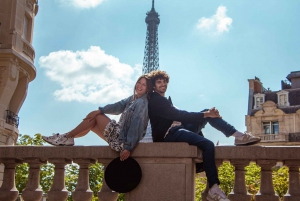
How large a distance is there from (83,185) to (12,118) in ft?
61.5

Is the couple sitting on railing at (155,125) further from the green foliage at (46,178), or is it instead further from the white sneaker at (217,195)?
the green foliage at (46,178)

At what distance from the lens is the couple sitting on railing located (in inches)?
247

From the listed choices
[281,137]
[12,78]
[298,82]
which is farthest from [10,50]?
[298,82]

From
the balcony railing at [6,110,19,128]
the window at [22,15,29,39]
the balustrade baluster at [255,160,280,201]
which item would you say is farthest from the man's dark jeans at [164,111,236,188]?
the window at [22,15,29,39]

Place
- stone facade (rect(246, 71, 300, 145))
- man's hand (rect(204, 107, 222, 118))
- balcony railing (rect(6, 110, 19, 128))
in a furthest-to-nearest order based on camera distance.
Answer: stone facade (rect(246, 71, 300, 145)) → balcony railing (rect(6, 110, 19, 128)) → man's hand (rect(204, 107, 222, 118))

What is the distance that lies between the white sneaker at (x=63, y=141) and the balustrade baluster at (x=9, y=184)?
65 cm

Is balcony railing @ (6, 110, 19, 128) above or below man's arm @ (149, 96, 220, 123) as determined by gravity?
above

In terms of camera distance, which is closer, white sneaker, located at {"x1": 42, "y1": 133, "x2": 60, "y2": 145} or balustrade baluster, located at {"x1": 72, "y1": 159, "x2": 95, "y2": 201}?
balustrade baluster, located at {"x1": 72, "y1": 159, "x2": 95, "y2": 201}

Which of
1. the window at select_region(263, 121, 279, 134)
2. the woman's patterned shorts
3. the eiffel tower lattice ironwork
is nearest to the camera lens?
the woman's patterned shorts

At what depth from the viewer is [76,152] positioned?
6.53 m

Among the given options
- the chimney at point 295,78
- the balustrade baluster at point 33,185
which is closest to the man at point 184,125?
the balustrade baluster at point 33,185

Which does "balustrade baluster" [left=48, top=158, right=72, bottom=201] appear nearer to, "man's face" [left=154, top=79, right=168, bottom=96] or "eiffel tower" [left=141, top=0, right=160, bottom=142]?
"man's face" [left=154, top=79, right=168, bottom=96]

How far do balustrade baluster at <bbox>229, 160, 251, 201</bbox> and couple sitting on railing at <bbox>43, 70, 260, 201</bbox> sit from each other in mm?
260

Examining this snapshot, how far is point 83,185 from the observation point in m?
6.46
